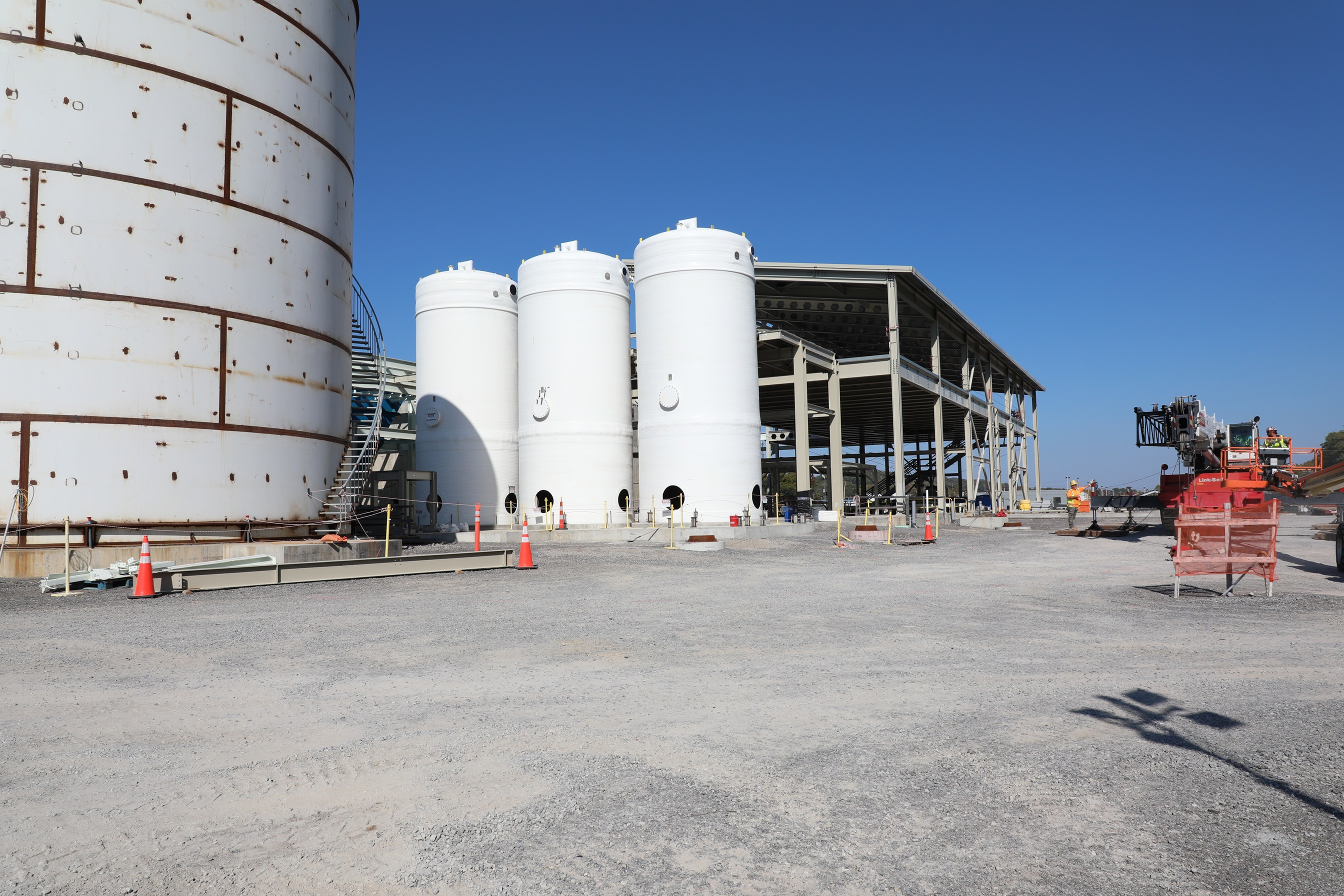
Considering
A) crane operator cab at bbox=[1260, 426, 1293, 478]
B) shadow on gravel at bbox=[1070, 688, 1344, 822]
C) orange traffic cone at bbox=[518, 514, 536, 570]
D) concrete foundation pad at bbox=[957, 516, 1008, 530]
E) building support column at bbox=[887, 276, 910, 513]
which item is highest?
building support column at bbox=[887, 276, 910, 513]

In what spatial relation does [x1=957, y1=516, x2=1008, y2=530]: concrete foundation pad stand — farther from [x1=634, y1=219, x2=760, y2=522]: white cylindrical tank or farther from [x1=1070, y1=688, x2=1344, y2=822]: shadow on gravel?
[x1=1070, y1=688, x2=1344, y2=822]: shadow on gravel

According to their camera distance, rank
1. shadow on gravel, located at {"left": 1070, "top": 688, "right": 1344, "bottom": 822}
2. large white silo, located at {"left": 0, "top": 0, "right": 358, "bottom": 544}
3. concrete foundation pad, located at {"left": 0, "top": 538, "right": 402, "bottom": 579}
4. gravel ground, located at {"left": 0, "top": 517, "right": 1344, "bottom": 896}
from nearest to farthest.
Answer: gravel ground, located at {"left": 0, "top": 517, "right": 1344, "bottom": 896} → shadow on gravel, located at {"left": 1070, "top": 688, "right": 1344, "bottom": 822} → concrete foundation pad, located at {"left": 0, "top": 538, "right": 402, "bottom": 579} → large white silo, located at {"left": 0, "top": 0, "right": 358, "bottom": 544}

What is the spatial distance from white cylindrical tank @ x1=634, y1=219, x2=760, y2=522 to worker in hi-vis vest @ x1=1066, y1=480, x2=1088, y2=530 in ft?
36.7

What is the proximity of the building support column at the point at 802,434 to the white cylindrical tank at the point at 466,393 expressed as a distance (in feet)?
37.2

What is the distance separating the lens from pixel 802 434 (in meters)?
34.2

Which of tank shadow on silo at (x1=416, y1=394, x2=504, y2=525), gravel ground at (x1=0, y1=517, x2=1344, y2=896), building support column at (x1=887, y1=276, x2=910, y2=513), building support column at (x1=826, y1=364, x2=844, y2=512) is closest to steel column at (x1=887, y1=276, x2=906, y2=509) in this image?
building support column at (x1=887, y1=276, x2=910, y2=513)

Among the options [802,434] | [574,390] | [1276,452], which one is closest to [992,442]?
[802,434]

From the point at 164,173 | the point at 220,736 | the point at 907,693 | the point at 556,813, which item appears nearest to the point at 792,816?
the point at 556,813

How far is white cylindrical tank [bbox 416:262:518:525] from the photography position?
33438mm

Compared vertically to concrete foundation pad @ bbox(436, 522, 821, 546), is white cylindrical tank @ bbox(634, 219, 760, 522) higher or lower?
higher

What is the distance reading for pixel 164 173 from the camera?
52.8 ft

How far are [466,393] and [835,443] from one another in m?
15.3

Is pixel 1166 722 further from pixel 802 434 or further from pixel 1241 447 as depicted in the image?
pixel 802 434

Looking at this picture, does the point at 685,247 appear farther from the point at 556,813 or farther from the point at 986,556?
the point at 556,813
